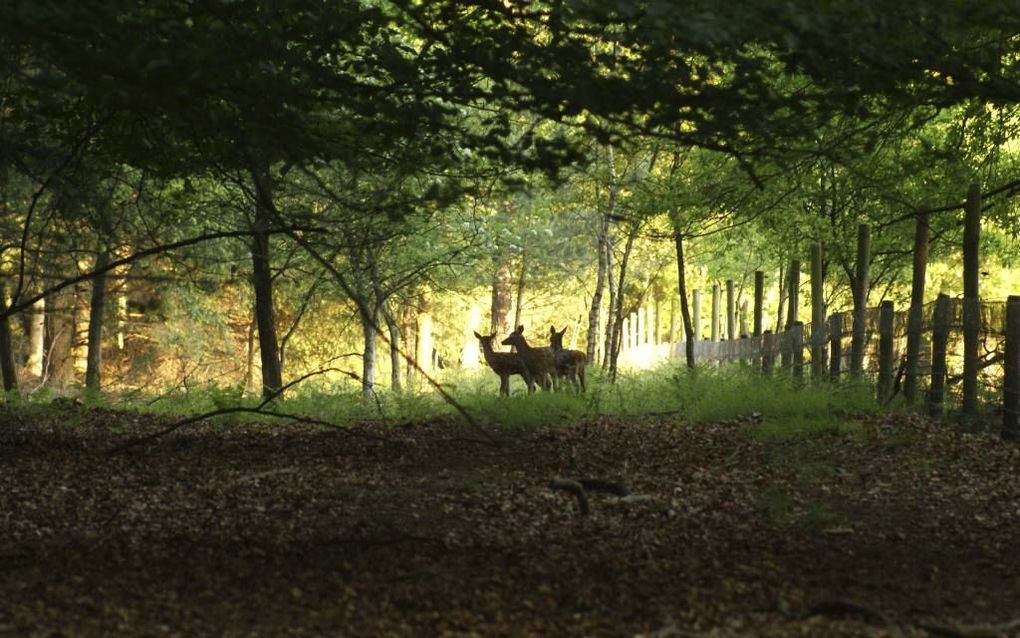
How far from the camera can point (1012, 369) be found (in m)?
11.6

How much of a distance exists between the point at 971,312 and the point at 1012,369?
0.91 metres

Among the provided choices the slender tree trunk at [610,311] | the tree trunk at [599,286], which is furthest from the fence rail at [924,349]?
the slender tree trunk at [610,311]

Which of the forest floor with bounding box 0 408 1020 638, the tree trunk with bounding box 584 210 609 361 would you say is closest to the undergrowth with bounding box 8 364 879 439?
the forest floor with bounding box 0 408 1020 638

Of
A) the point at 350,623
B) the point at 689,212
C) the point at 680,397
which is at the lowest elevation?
the point at 350,623

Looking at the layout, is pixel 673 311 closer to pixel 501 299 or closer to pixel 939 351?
pixel 501 299

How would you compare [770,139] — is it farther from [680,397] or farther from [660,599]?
[680,397]

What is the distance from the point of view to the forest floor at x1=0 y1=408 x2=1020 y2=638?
5.63 meters

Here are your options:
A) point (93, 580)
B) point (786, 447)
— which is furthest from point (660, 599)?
point (786, 447)

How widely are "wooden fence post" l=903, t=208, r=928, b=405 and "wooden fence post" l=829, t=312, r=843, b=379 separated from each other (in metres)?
1.75

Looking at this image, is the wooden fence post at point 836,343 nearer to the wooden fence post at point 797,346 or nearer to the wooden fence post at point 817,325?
the wooden fence post at point 817,325

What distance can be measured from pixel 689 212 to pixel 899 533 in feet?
29.0

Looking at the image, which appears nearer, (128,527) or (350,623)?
(350,623)

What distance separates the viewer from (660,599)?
597cm

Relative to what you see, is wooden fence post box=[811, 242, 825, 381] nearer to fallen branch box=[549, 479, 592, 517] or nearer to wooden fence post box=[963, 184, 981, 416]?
wooden fence post box=[963, 184, 981, 416]
